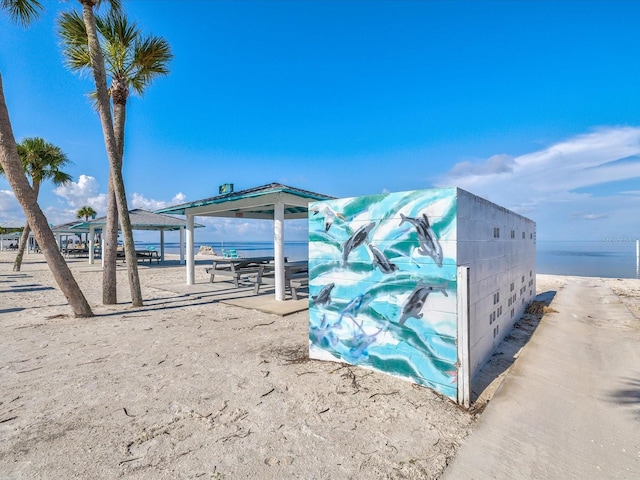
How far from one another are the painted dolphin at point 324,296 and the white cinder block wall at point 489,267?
1719 millimetres

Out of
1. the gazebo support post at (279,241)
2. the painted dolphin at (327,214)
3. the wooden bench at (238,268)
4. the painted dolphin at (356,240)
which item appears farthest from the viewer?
the wooden bench at (238,268)

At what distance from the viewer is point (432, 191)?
3.44 meters

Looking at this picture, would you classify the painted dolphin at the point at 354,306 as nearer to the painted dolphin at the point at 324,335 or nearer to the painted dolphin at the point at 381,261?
the painted dolphin at the point at 324,335

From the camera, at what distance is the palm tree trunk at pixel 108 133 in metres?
7.07

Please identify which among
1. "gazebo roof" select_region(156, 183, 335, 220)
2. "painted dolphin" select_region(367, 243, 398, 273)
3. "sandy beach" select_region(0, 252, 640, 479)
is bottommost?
"sandy beach" select_region(0, 252, 640, 479)

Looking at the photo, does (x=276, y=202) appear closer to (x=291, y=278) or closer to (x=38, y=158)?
(x=291, y=278)

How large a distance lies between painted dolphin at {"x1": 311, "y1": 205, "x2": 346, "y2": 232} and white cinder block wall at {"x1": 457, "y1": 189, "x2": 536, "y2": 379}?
156cm

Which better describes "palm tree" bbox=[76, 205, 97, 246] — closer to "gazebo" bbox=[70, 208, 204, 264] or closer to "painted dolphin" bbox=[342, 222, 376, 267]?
"gazebo" bbox=[70, 208, 204, 264]

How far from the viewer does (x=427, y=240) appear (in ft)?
11.4

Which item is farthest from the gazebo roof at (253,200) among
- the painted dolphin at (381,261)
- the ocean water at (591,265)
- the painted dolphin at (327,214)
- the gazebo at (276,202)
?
the ocean water at (591,265)

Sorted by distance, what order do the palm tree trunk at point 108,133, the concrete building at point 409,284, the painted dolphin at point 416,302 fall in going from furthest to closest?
the palm tree trunk at point 108,133, the painted dolphin at point 416,302, the concrete building at point 409,284

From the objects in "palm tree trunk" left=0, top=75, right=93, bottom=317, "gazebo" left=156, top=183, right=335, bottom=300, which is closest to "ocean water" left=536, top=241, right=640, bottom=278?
"gazebo" left=156, top=183, right=335, bottom=300

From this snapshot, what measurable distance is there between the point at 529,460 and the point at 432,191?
2.50m

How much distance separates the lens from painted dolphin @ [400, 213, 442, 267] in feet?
11.2
